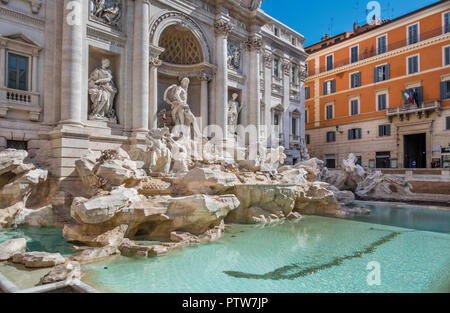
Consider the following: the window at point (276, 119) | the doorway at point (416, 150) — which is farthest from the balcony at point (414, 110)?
the window at point (276, 119)

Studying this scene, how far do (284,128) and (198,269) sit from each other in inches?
676

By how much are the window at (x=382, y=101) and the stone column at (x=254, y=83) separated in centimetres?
1111

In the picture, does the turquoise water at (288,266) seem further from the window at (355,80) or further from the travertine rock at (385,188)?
the window at (355,80)

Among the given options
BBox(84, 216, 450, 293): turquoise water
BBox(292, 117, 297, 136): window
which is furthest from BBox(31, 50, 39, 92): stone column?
BBox(292, 117, 297, 136): window

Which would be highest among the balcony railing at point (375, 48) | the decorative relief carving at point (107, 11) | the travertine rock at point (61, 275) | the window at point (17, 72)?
the balcony railing at point (375, 48)

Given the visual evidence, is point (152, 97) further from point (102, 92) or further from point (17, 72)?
point (17, 72)

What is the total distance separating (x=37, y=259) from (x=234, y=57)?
14.8m

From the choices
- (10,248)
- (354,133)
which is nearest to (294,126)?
(354,133)

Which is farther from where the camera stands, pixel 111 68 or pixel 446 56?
pixel 446 56

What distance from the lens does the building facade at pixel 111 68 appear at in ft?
32.8

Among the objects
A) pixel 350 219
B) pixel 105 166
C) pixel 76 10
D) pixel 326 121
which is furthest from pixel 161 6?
pixel 326 121

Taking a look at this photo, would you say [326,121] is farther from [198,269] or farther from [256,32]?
[198,269]

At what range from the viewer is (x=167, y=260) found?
5566 mm

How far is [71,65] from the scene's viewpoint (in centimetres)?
1039
